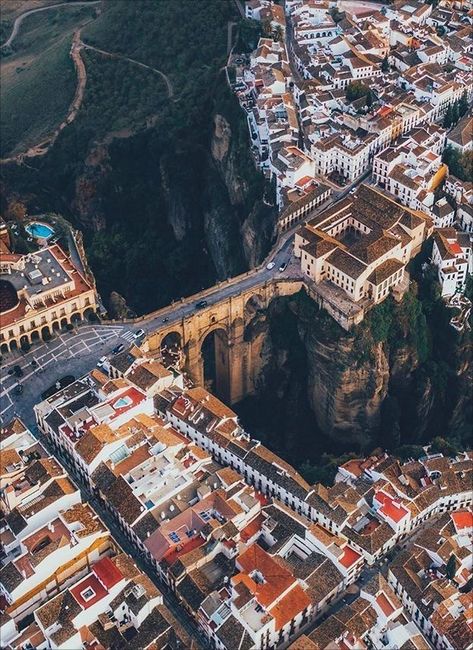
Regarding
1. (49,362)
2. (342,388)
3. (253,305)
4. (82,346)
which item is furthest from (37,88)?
(342,388)

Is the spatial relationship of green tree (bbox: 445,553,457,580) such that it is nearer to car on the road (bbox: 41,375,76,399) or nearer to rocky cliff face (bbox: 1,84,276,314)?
car on the road (bbox: 41,375,76,399)

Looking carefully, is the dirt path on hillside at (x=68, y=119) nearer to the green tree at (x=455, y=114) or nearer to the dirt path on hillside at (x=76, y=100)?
the dirt path on hillside at (x=76, y=100)

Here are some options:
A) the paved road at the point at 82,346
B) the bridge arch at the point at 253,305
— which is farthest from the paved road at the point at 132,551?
the bridge arch at the point at 253,305

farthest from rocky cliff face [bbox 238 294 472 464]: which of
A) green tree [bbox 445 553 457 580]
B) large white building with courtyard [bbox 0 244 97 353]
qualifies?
green tree [bbox 445 553 457 580]

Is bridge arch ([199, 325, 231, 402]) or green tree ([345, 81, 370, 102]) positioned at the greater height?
green tree ([345, 81, 370, 102])

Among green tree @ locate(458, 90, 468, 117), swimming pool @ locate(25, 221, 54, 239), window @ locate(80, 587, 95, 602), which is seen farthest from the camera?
green tree @ locate(458, 90, 468, 117)

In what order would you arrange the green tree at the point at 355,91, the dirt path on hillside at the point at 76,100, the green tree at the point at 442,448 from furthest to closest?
the dirt path on hillside at the point at 76,100, the green tree at the point at 355,91, the green tree at the point at 442,448

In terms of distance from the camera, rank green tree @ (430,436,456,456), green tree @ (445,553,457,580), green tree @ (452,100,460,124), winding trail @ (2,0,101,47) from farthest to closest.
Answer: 1. winding trail @ (2,0,101,47)
2. green tree @ (452,100,460,124)
3. green tree @ (430,436,456,456)
4. green tree @ (445,553,457,580)
